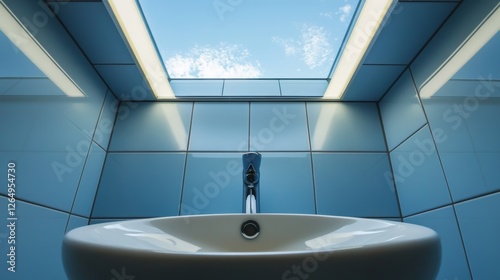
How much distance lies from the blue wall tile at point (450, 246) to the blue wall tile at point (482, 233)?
0.05 feet

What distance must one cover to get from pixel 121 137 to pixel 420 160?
913mm

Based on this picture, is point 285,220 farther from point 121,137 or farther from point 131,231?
point 121,137

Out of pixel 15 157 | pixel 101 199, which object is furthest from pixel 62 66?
pixel 101 199

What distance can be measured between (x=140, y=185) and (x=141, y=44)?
1.39 ft

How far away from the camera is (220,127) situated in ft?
2.76


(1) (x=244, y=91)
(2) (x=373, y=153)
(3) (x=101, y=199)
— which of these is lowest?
(3) (x=101, y=199)

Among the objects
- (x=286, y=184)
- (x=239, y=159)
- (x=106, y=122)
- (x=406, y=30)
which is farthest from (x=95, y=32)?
(x=406, y=30)

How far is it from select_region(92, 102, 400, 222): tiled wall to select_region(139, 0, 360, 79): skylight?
125mm

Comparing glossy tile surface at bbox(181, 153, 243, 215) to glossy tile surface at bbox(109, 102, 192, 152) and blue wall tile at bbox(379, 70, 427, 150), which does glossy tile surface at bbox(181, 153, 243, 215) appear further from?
blue wall tile at bbox(379, 70, 427, 150)

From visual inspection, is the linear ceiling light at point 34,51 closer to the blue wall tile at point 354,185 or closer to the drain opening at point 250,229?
the drain opening at point 250,229

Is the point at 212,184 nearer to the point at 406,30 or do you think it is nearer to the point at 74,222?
the point at 74,222

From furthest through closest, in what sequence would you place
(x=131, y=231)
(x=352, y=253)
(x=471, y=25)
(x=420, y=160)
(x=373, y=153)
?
(x=373, y=153)
(x=420, y=160)
(x=471, y=25)
(x=131, y=231)
(x=352, y=253)

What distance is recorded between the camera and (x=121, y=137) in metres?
0.82

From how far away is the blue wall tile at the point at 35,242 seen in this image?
0.45m
